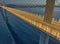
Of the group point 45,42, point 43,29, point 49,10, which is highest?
point 49,10

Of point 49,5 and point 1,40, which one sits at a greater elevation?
point 49,5

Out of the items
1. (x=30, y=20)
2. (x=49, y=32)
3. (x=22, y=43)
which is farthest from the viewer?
(x=22, y=43)

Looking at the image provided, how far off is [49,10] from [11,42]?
16.9m

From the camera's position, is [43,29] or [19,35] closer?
[43,29]

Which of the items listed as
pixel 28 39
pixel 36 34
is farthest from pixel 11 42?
pixel 36 34

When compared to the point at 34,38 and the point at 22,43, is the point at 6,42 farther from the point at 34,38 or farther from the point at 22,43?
the point at 34,38

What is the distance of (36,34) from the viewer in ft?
151

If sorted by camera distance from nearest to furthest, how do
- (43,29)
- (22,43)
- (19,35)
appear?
1. (43,29)
2. (22,43)
3. (19,35)

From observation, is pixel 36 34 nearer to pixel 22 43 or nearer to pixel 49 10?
pixel 22 43

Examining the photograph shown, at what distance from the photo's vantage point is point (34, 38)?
42531 mm

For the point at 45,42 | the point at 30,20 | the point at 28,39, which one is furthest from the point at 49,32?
the point at 28,39

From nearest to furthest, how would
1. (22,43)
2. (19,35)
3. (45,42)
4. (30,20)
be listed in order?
(45,42) < (30,20) < (22,43) < (19,35)

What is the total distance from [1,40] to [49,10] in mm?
18083

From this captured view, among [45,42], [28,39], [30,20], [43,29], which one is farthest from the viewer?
[28,39]
